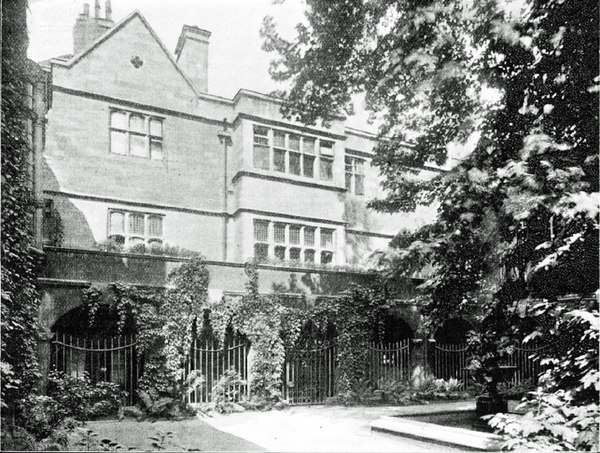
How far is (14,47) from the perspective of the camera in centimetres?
968

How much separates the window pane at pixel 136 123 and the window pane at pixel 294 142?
5.22 metres

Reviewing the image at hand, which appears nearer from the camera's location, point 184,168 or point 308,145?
point 184,168

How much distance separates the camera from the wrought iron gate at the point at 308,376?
639 inches

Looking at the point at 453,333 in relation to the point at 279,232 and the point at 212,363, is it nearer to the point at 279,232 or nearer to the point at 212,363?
the point at 279,232

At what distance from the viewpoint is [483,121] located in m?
10.8

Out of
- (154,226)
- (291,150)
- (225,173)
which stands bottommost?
(154,226)

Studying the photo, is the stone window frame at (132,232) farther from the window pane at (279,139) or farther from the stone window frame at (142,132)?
the window pane at (279,139)

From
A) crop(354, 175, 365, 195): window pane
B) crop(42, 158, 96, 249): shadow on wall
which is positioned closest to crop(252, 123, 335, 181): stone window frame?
crop(354, 175, 365, 195): window pane

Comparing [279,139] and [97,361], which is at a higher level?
[279,139]

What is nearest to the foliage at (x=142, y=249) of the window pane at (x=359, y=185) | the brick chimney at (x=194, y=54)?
the brick chimney at (x=194, y=54)

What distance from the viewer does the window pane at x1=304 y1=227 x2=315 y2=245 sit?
20312mm

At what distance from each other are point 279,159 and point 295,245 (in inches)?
125

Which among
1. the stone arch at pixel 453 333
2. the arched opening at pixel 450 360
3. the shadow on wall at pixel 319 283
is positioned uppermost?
the shadow on wall at pixel 319 283

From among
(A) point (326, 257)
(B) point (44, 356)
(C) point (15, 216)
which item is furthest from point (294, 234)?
(C) point (15, 216)
